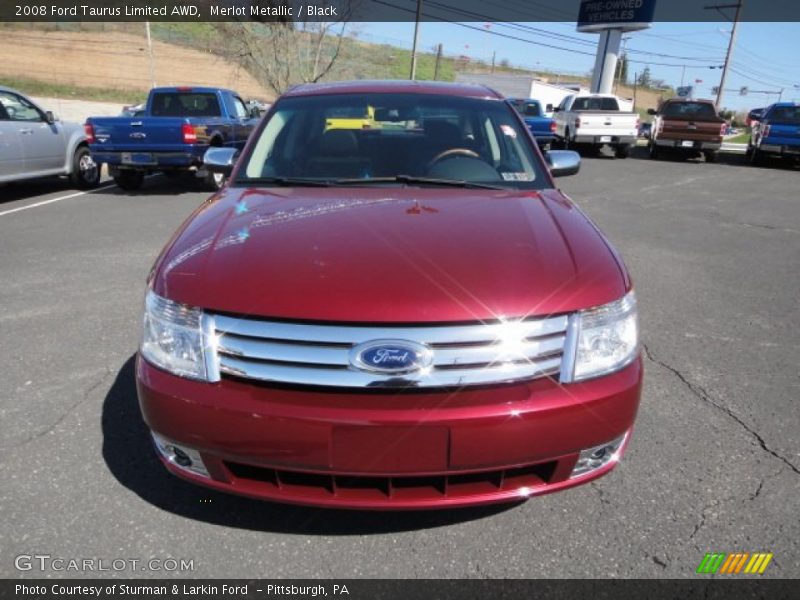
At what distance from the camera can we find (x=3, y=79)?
38.1m

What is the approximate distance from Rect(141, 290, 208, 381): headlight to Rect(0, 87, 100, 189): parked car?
328 inches

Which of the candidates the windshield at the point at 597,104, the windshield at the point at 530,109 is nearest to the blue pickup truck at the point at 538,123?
the windshield at the point at 530,109

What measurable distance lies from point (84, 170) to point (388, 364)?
34.4ft

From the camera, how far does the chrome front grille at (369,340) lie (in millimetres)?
1834

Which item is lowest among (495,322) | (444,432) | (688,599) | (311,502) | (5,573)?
(5,573)

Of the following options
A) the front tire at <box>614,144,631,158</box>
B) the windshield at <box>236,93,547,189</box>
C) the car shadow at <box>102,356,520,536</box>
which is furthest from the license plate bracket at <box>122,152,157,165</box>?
the front tire at <box>614,144,631,158</box>

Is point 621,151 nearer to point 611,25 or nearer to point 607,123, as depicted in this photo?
point 607,123

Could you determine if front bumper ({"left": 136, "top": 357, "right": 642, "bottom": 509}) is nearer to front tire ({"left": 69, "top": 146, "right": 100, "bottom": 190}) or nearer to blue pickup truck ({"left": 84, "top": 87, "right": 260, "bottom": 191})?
blue pickup truck ({"left": 84, "top": 87, "right": 260, "bottom": 191})

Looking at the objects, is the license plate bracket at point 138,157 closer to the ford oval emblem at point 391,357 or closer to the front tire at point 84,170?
the front tire at point 84,170

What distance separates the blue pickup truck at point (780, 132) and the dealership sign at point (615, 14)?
14.2 metres

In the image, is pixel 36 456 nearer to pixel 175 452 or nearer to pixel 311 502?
pixel 175 452

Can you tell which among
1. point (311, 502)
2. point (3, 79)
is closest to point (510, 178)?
point (311, 502)

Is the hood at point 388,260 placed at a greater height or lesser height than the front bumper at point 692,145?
lesser

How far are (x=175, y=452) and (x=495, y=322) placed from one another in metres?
1.24
